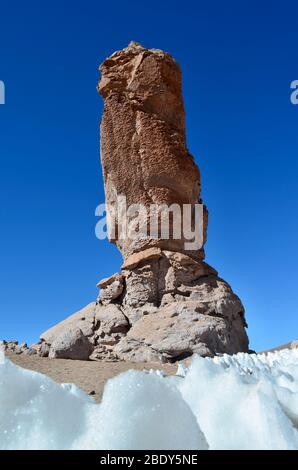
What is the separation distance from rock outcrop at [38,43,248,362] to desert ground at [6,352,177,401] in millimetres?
634

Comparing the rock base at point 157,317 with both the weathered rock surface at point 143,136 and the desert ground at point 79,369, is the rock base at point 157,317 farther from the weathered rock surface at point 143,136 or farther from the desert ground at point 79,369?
the weathered rock surface at point 143,136

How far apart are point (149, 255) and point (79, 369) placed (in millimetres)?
4363

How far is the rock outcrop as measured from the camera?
32.1ft

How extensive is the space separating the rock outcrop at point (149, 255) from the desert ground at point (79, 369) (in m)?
0.63

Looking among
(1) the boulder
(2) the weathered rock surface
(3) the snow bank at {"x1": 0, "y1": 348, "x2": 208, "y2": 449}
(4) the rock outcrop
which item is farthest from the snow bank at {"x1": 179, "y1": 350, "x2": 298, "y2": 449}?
(2) the weathered rock surface

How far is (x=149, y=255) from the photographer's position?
11.5 meters

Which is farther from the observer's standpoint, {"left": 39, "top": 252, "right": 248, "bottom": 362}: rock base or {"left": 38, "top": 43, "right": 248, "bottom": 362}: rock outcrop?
{"left": 38, "top": 43, "right": 248, "bottom": 362}: rock outcrop

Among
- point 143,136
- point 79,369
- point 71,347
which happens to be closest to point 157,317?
point 71,347

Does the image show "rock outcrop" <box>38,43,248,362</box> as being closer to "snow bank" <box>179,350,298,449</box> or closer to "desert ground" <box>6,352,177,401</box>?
"desert ground" <box>6,352,177,401</box>

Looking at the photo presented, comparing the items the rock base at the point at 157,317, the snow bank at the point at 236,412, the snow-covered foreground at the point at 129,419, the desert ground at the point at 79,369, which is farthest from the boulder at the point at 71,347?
the snow-covered foreground at the point at 129,419

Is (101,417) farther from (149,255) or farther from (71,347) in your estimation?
(149,255)

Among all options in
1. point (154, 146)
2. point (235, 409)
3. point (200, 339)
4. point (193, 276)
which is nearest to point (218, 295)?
point (193, 276)
